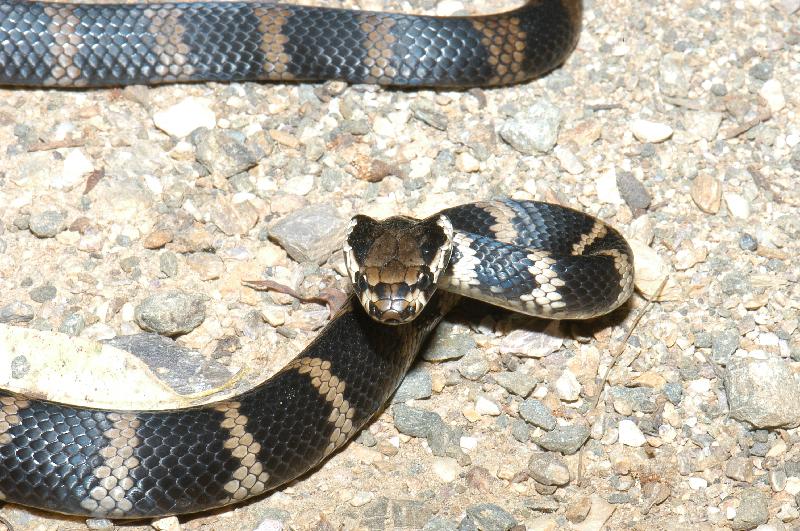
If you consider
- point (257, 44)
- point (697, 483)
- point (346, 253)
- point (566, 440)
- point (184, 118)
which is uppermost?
point (257, 44)

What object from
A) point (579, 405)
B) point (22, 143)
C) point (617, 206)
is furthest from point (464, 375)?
point (22, 143)

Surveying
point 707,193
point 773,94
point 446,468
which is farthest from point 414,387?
point 773,94

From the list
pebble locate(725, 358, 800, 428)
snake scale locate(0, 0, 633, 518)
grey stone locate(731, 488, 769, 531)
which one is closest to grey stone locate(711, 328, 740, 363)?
pebble locate(725, 358, 800, 428)

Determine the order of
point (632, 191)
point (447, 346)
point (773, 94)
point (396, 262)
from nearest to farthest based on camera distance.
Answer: point (396, 262) < point (447, 346) < point (632, 191) < point (773, 94)

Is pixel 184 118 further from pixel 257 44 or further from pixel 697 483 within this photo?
pixel 697 483

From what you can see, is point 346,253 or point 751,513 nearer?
point 751,513

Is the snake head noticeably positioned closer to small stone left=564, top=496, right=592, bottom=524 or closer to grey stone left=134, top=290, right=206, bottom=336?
grey stone left=134, top=290, right=206, bottom=336

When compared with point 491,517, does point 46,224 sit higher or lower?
higher
